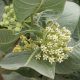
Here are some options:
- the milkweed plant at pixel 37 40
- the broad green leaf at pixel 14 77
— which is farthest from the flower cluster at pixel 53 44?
the broad green leaf at pixel 14 77

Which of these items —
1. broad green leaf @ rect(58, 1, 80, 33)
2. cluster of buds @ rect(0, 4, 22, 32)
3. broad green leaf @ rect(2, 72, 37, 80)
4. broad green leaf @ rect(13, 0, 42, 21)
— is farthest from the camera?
broad green leaf @ rect(2, 72, 37, 80)

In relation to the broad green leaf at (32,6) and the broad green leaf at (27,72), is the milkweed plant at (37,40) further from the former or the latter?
the broad green leaf at (27,72)

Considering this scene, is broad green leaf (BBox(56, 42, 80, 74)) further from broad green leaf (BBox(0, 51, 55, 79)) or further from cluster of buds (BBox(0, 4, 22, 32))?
cluster of buds (BBox(0, 4, 22, 32))

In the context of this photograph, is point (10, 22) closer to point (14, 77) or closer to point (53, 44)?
point (53, 44)

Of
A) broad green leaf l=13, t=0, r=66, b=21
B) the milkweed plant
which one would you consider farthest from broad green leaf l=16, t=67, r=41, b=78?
broad green leaf l=13, t=0, r=66, b=21

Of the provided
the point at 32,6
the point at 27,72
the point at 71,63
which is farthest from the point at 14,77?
the point at 32,6
